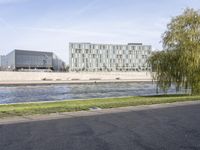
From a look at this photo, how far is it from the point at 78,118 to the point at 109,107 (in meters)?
4.28

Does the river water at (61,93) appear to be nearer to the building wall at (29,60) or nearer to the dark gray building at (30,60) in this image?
the building wall at (29,60)

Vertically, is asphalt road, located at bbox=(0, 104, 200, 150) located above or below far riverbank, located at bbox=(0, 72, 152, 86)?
above

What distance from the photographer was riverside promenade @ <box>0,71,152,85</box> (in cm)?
Answer: 9981

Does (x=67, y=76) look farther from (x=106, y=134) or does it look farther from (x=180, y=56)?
(x=106, y=134)

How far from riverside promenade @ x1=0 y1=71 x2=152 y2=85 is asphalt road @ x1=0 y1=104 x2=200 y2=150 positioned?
81.8 m

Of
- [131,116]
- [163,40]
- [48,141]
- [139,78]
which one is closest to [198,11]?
[163,40]

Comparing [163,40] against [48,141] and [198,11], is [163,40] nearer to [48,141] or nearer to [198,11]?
[198,11]

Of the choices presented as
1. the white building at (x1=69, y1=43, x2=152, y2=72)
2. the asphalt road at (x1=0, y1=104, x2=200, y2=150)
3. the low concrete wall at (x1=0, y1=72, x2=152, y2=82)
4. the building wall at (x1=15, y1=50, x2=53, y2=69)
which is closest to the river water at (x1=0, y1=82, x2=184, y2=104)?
the asphalt road at (x1=0, y1=104, x2=200, y2=150)

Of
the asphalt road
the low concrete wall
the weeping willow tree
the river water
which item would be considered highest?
the weeping willow tree

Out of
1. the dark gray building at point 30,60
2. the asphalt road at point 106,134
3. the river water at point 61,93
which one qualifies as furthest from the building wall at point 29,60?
the asphalt road at point 106,134

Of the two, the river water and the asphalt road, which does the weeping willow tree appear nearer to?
the river water

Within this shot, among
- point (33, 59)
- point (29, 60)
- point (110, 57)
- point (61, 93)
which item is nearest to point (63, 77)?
point (29, 60)

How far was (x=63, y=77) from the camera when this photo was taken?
114938 mm

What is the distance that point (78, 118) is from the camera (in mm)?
12586
